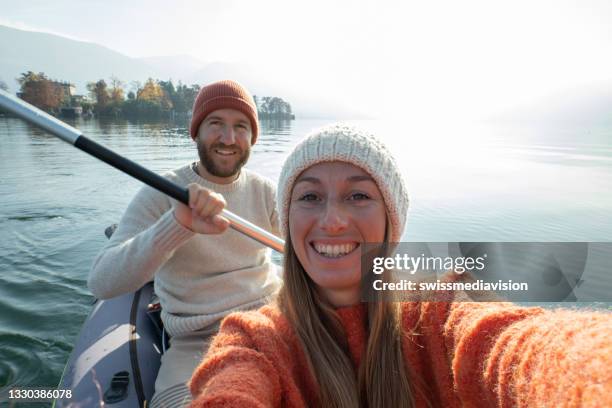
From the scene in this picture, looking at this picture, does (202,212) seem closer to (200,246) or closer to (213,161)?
(200,246)

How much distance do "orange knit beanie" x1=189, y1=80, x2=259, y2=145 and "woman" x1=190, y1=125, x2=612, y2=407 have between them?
1.94 metres

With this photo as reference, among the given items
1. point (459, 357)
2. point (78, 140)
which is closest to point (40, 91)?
point (78, 140)

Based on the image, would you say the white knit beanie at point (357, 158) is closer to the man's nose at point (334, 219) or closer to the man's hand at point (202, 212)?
the man's nose at point (334, 219)

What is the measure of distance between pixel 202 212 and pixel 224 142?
1.20 metres

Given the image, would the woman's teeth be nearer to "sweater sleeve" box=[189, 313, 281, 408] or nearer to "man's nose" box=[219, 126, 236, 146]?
"sweater sleeve" box=[189, 313, 281, 408]

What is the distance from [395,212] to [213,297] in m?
1.94

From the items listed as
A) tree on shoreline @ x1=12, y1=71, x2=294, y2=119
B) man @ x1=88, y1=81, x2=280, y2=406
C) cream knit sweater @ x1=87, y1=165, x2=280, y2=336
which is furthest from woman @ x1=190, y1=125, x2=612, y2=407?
tree on shoreline @ x1=12, y1=71, x2=294, y2=119

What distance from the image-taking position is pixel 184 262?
9.79ft

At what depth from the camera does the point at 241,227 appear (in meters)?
2.63

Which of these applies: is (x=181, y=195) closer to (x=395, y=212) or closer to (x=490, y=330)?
(x=395, y=212)

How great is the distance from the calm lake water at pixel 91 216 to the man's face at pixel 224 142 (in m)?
3.10

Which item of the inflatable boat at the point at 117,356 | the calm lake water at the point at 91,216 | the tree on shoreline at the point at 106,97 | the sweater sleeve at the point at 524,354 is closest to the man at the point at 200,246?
the inflatable boat at the point at 117,356

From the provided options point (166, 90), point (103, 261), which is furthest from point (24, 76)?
point (103, 261)

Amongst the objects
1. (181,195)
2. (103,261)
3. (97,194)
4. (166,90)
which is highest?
(166,90)
